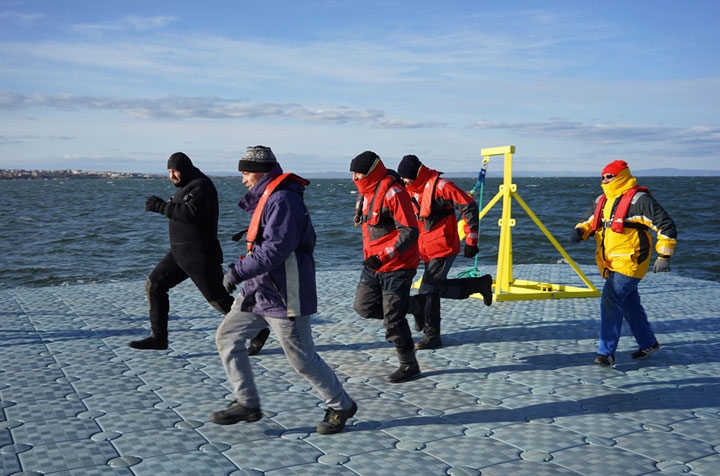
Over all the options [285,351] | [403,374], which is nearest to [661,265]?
[403,374]

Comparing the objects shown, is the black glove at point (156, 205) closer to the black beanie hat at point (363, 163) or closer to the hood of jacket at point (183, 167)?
the hood of jacket at point (183, 167)

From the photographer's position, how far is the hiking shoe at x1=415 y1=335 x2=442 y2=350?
22.7 feet

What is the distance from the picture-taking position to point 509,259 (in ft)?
31.2

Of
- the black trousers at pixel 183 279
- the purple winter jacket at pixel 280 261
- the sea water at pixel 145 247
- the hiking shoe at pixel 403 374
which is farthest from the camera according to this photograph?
the sea water at pixel 145 247

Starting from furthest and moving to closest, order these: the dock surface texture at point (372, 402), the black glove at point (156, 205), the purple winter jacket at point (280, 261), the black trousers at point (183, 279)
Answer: the black trousers at point (183, 279) < the black glove at point (156, 205) < the purple winter jacket at point (280, 261) < the dock surface texture at point (372, 402)

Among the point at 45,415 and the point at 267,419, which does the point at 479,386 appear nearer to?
the point at 267,419

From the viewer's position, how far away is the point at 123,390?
532 cm

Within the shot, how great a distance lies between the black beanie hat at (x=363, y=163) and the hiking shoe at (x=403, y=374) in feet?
5.16

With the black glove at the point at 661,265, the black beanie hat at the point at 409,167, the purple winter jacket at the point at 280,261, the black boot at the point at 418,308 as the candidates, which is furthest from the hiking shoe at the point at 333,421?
the black glove at the point at 661,265

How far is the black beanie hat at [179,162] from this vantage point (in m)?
6.19

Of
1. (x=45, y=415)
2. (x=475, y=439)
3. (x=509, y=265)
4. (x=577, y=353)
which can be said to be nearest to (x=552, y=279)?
(x=509, y=265)

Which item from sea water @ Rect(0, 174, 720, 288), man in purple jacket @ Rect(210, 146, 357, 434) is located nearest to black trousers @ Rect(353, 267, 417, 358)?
man in purple jacket @ Rect(210, 146, 357, 434)

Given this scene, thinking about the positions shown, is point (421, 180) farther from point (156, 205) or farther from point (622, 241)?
point (156, 205)

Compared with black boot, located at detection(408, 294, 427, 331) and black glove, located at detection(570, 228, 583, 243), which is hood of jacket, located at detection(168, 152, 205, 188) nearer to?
black boot, located at detection(408, 294, 427, 331)
